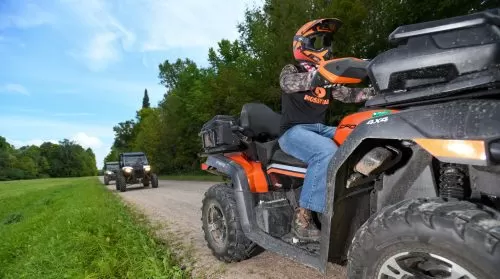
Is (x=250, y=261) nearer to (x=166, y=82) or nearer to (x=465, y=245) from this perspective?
(x=465, y=245)

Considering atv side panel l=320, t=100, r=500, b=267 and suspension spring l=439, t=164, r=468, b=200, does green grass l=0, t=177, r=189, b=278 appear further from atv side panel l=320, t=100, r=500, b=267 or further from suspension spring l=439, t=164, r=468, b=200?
suspension spring l=439, t=164, r=468, b=200

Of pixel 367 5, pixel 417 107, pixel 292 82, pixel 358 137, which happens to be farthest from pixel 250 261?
pixel 367 5

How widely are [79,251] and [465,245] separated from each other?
4.50 meters

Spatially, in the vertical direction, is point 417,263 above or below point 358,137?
below

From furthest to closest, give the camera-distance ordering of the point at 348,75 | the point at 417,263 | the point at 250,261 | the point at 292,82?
the point at 250,261 → the point at 292,82 → the point at 348,75 → the point at 417,263

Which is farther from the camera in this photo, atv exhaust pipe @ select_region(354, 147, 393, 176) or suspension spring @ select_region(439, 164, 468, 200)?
atv exhaust pipe @ select_region(354, 147, 393, 176)

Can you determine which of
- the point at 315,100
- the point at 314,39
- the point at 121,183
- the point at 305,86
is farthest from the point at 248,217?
the point at 121,183

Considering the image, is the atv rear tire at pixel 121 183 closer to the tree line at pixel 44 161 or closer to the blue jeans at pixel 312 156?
the blue jeans at pixel 312 156

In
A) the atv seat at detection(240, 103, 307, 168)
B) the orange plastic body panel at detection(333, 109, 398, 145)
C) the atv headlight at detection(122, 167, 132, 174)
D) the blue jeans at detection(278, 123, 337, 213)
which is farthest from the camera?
the atv headlight at detection(122, 167, 132, 174)

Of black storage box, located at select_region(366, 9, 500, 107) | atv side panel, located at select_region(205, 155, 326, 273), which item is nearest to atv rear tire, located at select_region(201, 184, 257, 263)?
atv side panel, located at select_region(205, 155, 326, 273)

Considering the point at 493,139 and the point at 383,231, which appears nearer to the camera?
the point at 493,139

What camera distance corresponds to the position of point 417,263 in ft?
6.32

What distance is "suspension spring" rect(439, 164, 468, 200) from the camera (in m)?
2.04

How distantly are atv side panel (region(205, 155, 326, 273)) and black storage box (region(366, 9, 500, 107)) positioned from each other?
1401 mm
